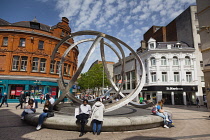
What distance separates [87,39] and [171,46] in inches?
1008

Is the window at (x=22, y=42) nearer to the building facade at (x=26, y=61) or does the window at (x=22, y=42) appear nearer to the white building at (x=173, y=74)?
the building facade at (x=26, y=61)

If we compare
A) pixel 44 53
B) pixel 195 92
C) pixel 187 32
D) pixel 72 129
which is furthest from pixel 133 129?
pixel 187 32

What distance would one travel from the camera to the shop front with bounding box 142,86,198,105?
28.0 m

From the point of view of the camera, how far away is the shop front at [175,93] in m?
28.0

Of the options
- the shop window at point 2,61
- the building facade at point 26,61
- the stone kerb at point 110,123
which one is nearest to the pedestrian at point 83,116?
the stone kerb at point 110,123

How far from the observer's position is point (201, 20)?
62.8ft

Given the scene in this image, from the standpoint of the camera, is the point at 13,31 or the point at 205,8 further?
the point at 13,31

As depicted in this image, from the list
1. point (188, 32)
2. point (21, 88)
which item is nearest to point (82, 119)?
point (21, 88)

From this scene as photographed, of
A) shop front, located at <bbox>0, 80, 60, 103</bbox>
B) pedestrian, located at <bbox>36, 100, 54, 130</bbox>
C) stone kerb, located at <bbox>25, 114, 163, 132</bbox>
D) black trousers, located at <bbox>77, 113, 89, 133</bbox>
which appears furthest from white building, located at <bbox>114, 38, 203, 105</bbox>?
pedestrian, located at <bbox>36, 100, 54, 130</bbox>

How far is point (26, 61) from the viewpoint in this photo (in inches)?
998

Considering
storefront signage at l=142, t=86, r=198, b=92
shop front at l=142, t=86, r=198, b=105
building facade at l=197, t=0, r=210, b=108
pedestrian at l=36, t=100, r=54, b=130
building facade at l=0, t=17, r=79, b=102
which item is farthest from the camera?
shop front at l=142, t=86, r=198, b=105

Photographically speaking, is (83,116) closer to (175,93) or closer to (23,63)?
(23,63)

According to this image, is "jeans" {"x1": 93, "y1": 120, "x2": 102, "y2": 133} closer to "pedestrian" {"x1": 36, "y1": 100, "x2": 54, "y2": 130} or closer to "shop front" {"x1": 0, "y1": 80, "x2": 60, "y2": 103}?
"pedestrian" {"x1": 36, "y1": 100, "x2": 54, "y2": 130}

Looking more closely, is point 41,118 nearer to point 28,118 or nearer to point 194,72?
point 28,118
